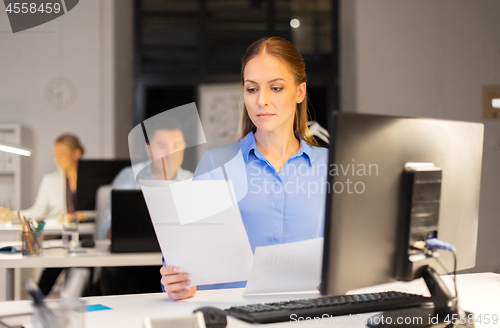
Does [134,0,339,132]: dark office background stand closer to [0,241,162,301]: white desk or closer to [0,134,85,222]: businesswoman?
[0,134,85,222]: businesswoman

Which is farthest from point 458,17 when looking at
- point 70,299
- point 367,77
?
point 70,299

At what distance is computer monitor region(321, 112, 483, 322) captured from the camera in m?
0.79

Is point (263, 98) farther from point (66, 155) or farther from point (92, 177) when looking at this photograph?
point (66, 155)

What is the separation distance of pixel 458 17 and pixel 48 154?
468 cm

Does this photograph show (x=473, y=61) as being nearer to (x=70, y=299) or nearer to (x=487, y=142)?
(x=487, y=142)

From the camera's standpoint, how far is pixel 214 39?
17.1 feet

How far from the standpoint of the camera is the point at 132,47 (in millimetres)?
5254

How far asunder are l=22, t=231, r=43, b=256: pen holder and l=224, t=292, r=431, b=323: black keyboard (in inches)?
62.5

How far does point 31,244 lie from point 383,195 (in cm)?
196

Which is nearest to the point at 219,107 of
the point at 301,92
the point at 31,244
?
the point at 31,244

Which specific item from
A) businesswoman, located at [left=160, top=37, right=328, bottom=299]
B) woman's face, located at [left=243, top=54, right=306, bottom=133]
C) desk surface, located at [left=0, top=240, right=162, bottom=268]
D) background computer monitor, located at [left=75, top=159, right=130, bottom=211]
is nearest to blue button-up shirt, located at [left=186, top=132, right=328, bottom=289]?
businesswoman, located at [left=160, top=37, right=328, bottom=299]

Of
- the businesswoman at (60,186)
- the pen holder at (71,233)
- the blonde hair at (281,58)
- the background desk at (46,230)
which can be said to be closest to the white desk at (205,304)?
the blonde hair at (281,58)

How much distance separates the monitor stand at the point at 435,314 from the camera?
0.90 m

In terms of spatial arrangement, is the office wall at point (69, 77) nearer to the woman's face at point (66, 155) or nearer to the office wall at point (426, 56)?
the woman's face at point (66, 155)
